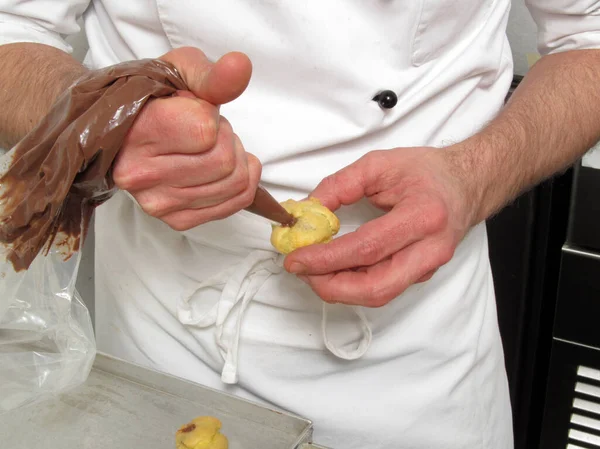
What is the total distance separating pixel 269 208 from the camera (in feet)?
2.52

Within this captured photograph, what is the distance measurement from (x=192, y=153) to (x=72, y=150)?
0.11 metres

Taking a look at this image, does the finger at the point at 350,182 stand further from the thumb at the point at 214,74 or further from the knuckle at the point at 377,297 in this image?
the thumb at the point at 214,74

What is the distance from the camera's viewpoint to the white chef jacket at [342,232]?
2.81 ft

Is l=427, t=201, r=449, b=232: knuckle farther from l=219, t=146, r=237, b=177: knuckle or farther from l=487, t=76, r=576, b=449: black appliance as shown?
l=487, t=76, r=576, b=449: black appliance

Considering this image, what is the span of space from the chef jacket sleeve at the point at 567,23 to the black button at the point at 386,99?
1.11 feet

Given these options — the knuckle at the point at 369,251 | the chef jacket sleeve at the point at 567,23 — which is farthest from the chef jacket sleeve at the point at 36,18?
the chef jacket sleeve at the point at 567,23

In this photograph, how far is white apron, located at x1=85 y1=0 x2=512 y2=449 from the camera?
2.80 feet

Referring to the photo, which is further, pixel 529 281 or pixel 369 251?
pixel 529 281

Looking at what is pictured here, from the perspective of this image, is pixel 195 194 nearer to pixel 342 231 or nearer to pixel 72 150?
pixel 72 150

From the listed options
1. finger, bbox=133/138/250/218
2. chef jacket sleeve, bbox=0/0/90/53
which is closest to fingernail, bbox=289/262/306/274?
finger, bbox=133/138/250/218

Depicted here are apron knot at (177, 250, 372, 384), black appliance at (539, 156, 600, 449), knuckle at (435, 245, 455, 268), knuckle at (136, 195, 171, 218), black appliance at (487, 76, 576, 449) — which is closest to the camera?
knuckle at (136, 195, 171, 218)

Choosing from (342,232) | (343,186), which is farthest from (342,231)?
(343,186)

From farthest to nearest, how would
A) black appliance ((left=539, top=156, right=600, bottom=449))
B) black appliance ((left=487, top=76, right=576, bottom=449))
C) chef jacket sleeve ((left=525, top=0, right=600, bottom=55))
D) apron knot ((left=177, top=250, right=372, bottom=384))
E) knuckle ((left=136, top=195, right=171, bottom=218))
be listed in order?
black appliance ((left=487, top=76, right=576, bottom=449)) → black appliance ((left=539, top=156, right=600, bottom=449)) → chef jacket sleeve ((left=525, top=0, right=600, bottom=55)) → apron knot ((left=177, top=250, right=372, bottom=384)) → knuckle ((left=136, top=195, right=171, bottom=218))

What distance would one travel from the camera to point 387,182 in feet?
2.75
